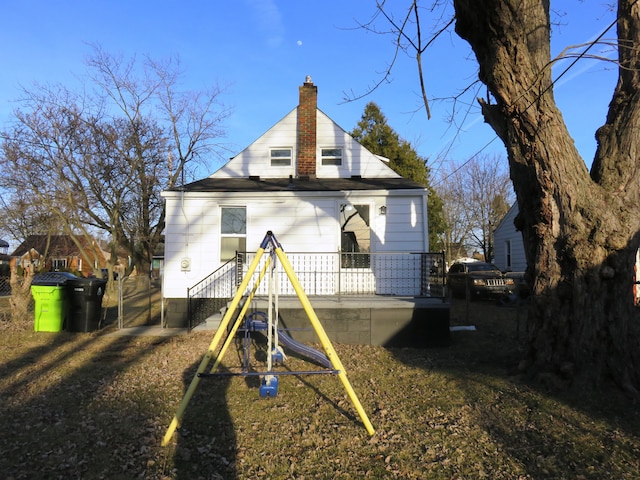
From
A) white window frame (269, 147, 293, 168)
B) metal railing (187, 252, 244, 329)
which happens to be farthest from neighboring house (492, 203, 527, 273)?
metal railing (187, 252, 244, 329)

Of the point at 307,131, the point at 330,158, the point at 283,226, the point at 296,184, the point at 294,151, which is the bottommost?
the point at 283,226

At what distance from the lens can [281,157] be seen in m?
11.5

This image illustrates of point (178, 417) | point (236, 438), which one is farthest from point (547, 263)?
point (178, 417)

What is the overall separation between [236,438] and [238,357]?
2897 mm

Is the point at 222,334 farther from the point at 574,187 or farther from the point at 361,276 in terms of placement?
the point at 361,276

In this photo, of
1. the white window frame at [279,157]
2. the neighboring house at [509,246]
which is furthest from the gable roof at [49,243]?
the neighboring house at [509,246]

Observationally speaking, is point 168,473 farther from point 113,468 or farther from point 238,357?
point 238,357

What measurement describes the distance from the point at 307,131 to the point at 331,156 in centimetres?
96

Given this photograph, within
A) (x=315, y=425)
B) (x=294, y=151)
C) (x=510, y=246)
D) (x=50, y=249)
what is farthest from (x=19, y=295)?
(x=50, y=249)

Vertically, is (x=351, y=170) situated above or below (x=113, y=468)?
above

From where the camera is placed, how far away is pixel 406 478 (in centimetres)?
318

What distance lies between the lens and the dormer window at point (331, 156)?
1144cm

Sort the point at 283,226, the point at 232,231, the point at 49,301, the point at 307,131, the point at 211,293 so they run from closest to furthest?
1. the point at 49,301
2. the point at 211,293
3. the point at 283,226
4. the point at 232,231
5. the point at 307,131

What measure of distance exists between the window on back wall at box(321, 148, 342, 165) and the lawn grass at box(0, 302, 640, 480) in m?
6.44
